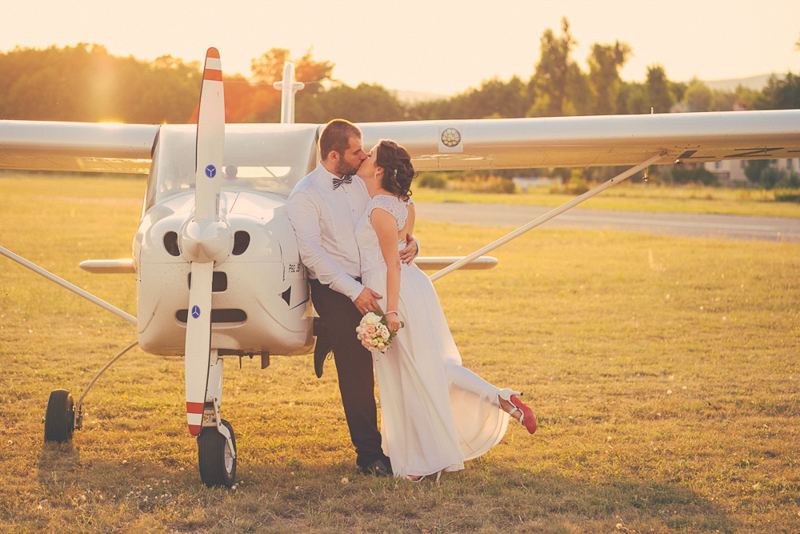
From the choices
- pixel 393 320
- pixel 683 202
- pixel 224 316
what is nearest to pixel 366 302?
pixel 393 320

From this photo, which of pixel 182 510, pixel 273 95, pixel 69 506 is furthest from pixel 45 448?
pixel 273 95

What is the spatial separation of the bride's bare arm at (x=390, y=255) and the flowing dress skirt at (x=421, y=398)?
0.36ft

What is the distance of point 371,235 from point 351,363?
30.5 inches

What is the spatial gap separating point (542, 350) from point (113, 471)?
4.94 meters

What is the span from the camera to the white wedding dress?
4.03 meters

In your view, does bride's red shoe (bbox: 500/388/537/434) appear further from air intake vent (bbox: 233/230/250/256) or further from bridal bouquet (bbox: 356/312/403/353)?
air intake vent (bbox: 233/230/250/256)

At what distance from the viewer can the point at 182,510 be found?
360 centimetres

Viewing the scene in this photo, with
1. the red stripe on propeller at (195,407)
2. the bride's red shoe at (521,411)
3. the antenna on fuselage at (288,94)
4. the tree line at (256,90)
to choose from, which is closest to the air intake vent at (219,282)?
the red stripe on propeller at (195,407)

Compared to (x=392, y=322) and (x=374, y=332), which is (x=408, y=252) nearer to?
(x=392, y=322)

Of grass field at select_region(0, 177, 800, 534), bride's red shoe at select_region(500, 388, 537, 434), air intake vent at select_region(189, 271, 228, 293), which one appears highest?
air intake vent at select_region(189, 271, 228, 293)

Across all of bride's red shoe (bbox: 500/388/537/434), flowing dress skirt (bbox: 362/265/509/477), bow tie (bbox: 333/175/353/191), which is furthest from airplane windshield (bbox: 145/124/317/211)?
bride's red shoe (bbox: 500/388/537/434)

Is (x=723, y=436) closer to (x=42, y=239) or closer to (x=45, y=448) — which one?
Answer: (x=45, y=448)

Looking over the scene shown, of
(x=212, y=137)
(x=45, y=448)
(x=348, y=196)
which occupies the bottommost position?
(x=45, y=448)

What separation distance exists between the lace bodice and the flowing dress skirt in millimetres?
61
